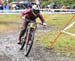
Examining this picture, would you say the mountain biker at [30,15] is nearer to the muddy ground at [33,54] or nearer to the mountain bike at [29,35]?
the mountain bike at [29,35]

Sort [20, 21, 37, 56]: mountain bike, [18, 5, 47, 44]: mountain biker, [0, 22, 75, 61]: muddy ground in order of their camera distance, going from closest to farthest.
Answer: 1. [0, 22, 75, 61]: muddy ground
2. [20, 21, 37, 56]: mountain bike
3. [18, 5, 47, 44]: mountain biker

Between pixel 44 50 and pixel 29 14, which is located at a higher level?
pixel 29 14

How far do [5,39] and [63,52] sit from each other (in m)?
3.74

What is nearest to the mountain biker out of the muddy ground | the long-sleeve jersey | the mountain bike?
the long-sleeve jersey

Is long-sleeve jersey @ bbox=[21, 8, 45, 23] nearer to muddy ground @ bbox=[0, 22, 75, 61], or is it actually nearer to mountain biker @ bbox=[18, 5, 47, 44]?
mountain biker @ bbox=[18, 5, 47, 44]

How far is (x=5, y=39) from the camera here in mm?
14523

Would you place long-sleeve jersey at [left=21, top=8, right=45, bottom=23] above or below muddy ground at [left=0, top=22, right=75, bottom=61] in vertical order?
above

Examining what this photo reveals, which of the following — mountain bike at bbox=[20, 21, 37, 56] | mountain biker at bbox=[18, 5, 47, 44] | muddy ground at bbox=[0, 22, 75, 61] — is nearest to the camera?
muddy ground at bbox=[0, 22, 75, 61]

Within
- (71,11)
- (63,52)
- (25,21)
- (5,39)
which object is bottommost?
A: (71,11)

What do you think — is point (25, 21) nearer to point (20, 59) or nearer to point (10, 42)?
point (20, 59)

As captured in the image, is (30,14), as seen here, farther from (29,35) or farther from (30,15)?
(29,35)

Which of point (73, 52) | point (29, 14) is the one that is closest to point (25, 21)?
point (29, 14)

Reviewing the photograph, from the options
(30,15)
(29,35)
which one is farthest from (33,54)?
(30,15)

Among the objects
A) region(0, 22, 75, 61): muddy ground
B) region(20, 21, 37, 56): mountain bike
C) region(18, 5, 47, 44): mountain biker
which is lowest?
region(0, 22, 75, 61): muddy ground
